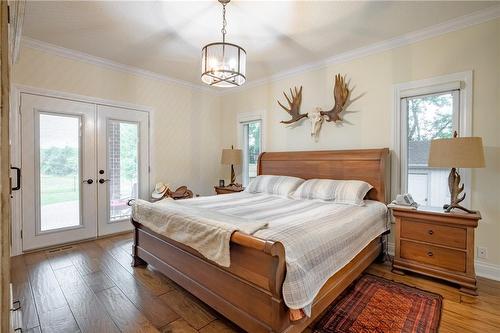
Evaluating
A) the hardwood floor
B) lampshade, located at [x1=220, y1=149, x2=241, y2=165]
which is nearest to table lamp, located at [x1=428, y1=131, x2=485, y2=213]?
the hardwood floor

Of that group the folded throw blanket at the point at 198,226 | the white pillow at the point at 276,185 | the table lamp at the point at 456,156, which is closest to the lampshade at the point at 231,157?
the white pillow at the point at 276,185

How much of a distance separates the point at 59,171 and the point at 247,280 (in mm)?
3248

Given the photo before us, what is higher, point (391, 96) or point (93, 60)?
point (93, 60)

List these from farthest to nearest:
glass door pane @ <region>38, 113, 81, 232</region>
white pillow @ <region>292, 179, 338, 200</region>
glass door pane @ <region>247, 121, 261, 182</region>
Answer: glass door pane @ <region>247, 121, 261, 182</region>
glass door pane @ <region>38, 113, 81, 232</region>
white pillow @ <region>292, 179, 338, 200</region>

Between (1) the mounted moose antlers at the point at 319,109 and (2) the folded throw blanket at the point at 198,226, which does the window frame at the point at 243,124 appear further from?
(2) the folded throw blanket at the point at 198,226

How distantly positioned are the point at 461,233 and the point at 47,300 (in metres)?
3.78

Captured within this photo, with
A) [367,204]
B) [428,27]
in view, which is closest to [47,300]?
[367,204]

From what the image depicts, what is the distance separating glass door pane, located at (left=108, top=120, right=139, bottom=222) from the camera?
12.7 ft

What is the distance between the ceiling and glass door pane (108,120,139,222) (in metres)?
1.12

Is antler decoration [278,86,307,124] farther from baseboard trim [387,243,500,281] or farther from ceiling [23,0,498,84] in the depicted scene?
baseboard trim [387,243,500,281]

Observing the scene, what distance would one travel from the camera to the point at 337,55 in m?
3.49

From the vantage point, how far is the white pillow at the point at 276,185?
3406 millimetres

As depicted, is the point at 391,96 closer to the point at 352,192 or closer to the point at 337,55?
the point at 337,55

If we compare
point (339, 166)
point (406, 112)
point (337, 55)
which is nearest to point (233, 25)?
point (337, 55)
